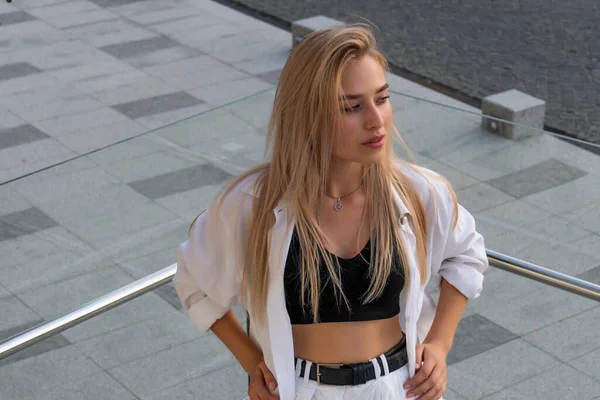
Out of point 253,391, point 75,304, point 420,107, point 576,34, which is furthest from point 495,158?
point 576,34

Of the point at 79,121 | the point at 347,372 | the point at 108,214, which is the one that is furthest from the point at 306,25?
the point at 347,372

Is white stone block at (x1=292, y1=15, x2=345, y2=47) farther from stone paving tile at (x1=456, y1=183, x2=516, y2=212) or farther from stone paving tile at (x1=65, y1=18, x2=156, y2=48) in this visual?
stone paving tile at (x1=456, y1=183, x2=516, y2=212)

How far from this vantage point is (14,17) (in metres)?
11.1

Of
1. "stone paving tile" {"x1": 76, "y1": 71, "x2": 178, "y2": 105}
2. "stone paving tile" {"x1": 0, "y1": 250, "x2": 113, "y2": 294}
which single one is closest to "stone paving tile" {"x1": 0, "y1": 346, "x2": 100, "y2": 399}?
"stone paving tile" {"x1": 0, "y1": 250, "x2": 113, "y2": 294}

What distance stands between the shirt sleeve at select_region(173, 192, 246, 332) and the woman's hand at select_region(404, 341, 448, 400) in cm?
44

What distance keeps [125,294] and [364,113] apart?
142 centimetres

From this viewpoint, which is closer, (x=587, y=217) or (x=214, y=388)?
(x=214, y=388)

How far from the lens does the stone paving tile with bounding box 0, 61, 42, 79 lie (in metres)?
9.31

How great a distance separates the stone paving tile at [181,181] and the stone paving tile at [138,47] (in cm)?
483

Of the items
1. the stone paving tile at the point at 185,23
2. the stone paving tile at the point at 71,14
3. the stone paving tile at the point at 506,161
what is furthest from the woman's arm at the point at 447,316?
the stone paving tile at the point at 71,14

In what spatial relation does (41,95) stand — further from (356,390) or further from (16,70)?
(356,390)

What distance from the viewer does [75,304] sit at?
4445mm

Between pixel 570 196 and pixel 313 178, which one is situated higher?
pixel 313 178

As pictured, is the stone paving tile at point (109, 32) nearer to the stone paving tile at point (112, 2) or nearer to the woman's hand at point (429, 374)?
the stone paving tile at point (112, 2)
